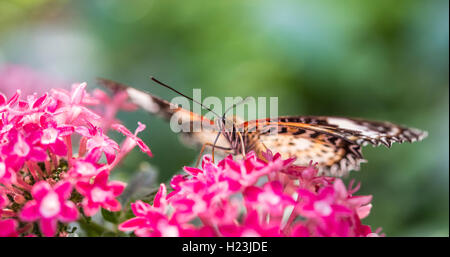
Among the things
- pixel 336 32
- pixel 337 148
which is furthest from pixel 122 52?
pixel 337 148

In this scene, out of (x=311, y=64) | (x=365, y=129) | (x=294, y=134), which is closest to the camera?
(x=365, y=129)

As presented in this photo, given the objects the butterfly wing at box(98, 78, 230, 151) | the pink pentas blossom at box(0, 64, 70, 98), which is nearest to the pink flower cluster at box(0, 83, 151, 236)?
the butterfly wing at box(98, 78, 230, 151)

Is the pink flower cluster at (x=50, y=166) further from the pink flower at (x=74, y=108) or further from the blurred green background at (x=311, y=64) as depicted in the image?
the blurred green background at (x=311, y=64)

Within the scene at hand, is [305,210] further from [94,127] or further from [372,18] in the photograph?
[372,18]

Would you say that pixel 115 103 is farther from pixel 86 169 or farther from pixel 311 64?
pixel 311 64

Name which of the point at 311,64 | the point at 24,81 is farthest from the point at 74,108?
the point at 311,64

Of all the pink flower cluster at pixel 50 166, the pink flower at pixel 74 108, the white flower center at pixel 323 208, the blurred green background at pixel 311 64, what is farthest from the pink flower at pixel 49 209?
the blurred green background at pixel 311 64
